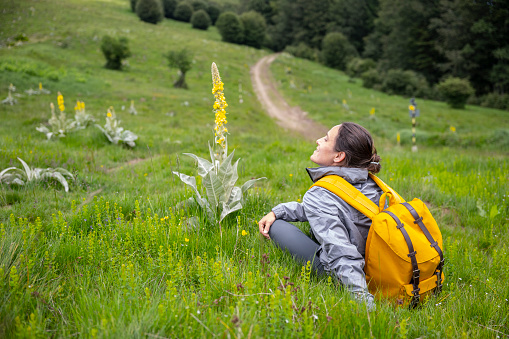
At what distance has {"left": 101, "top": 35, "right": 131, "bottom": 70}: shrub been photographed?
Answer: 82.1 feet

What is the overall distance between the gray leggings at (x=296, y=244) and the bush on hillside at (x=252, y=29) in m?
61.1

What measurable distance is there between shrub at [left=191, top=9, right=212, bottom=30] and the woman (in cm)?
A: 6406

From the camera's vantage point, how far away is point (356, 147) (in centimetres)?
284

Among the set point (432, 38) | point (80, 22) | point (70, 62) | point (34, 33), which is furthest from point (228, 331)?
point (432, 38)

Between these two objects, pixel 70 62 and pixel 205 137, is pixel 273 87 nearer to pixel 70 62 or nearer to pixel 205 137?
pixel 70 62

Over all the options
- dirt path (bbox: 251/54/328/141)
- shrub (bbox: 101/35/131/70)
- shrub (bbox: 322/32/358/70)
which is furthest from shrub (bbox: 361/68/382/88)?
shrub (bbox: 101/35/131/70)

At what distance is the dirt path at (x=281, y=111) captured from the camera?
16.5 meters

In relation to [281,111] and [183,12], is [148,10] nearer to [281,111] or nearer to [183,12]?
[183,12]

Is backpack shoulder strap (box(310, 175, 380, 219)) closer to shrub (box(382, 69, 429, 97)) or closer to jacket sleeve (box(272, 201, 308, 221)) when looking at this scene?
jacket sleeve (box(272, 201, 308, 221))

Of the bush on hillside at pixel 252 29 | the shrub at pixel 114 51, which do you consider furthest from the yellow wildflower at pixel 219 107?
the bush on hillside at pixel 252 29

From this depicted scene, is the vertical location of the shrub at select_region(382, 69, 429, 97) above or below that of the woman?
above

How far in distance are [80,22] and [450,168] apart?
43.8 m

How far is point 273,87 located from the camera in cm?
2950

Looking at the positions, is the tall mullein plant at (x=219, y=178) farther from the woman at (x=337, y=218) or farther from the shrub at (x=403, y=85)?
the shrub at (x=403, y=85)
